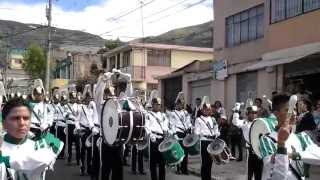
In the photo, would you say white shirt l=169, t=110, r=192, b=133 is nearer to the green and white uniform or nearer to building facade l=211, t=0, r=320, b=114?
building facade l=211, t=0, r=320, b=114

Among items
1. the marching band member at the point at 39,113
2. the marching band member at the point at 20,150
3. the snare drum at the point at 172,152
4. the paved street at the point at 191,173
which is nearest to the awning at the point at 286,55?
the paved street at the point at 191,173

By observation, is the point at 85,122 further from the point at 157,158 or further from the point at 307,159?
the point at 307,159

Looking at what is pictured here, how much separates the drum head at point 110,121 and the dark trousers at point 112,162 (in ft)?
0.88

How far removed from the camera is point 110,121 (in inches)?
416

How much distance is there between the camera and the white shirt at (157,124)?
12477mm

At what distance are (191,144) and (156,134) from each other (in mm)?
1305

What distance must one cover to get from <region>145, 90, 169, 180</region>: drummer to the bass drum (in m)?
1.48

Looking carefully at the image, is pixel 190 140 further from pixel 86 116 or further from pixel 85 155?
pixel 85 155

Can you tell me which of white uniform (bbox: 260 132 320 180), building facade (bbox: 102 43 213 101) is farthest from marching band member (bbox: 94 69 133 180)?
building facade (bbox: 102 43 213 101)

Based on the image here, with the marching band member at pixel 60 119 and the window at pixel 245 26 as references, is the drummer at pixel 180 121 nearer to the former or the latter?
the marching band member at pixel 60 119

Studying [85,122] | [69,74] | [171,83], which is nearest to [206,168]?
[85,122]

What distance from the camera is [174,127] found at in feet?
45.8

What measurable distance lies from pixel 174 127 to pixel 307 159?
9391 millimetres

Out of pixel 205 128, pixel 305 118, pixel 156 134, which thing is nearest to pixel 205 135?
pixel 205 128
